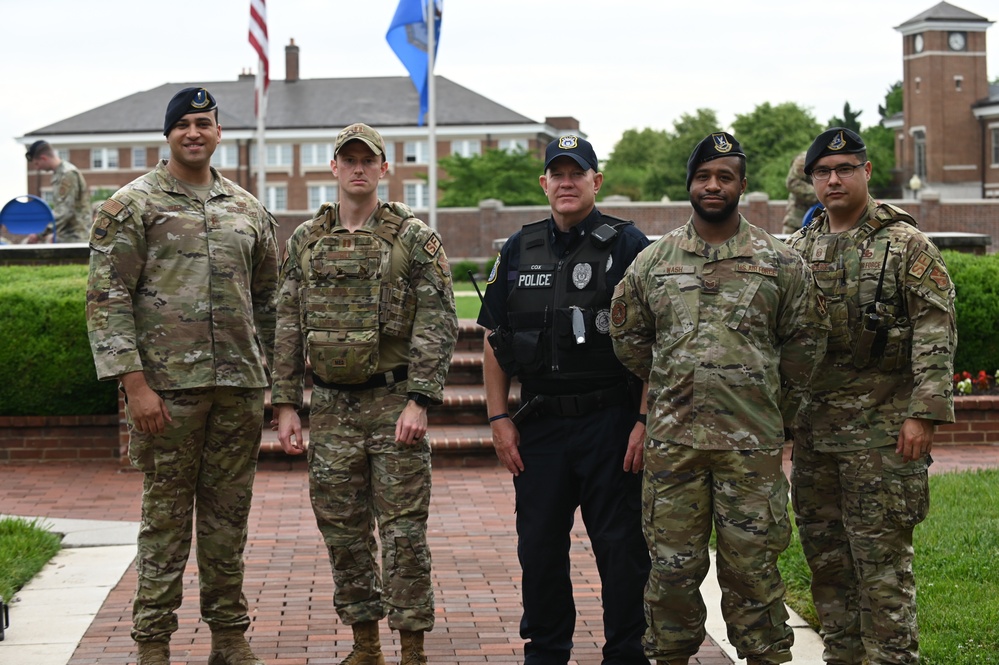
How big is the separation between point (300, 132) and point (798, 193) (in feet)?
202

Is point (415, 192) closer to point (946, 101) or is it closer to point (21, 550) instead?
point (946, 101)

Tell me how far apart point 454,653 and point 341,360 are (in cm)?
148

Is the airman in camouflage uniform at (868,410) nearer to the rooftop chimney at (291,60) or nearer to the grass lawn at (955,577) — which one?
the grass lawn at (955,577)

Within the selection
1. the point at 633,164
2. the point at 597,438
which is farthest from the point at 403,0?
the point at 633,164

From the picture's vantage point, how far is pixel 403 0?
25.7 m

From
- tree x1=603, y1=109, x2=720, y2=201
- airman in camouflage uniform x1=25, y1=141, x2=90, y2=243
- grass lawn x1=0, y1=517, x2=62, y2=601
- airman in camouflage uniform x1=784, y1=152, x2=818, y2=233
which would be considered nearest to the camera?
grass lawn x1=0, y1=517, x2=62, y2=601

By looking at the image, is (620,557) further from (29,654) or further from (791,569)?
(29,654)

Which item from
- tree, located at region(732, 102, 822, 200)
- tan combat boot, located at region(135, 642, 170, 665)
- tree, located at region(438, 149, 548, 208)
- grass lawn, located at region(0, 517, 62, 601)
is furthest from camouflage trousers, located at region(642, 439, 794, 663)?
tree, located at region(732, 102, 822, 200)

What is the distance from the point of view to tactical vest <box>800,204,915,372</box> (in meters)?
4.82

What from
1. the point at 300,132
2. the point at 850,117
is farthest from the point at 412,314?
the point at 850,117

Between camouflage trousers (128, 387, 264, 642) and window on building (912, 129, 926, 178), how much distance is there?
80.8 metres

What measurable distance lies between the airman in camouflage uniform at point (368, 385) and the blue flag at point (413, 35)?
2109 centimetres

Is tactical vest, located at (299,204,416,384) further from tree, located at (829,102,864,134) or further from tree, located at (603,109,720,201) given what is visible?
tree, located at (829,102,864,134)

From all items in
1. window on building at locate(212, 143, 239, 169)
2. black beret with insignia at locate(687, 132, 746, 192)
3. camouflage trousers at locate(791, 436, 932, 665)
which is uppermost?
window on building at locate(212, 143, 239, 169)
